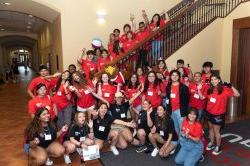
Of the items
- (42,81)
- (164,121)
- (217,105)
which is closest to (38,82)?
(42,81)

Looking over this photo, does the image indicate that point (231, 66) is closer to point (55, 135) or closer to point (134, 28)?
point (134, 28)

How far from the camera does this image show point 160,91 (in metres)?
4.77

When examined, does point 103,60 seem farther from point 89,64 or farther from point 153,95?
point 153,95

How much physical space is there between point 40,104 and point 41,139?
60 centimetres

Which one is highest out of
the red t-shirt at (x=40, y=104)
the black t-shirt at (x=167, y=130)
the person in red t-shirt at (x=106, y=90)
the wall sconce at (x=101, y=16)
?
the wall sconce at (x=101, y=16)

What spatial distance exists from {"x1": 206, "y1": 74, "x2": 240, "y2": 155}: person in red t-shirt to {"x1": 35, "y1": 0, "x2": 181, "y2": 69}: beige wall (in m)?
4.26

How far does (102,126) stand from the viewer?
4.19 meters

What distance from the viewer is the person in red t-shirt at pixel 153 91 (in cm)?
470

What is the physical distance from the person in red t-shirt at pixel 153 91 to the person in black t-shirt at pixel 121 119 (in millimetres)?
141

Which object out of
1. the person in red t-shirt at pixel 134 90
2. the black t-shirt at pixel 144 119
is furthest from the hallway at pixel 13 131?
the person in red t-shirt at pixel 134 90

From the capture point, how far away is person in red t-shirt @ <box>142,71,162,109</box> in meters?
4.70

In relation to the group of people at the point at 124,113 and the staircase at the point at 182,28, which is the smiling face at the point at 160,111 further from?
the staircase at the point at 182,28

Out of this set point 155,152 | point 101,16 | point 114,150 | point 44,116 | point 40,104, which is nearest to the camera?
point 44,116

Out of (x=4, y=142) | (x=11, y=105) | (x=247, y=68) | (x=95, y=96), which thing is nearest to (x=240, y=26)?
(x=247, y=68)
